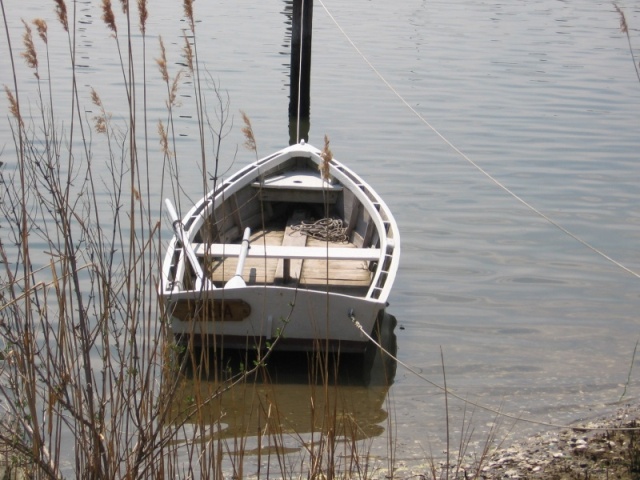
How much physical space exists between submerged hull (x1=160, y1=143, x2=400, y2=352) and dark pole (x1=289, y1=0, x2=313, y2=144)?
5.35 meters

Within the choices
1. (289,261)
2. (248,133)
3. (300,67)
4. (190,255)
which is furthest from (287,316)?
(300,67)

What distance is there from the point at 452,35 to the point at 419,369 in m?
22.1

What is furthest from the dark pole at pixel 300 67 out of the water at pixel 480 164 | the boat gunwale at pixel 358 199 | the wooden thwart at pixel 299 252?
the wooden thwart at pixel 299 252

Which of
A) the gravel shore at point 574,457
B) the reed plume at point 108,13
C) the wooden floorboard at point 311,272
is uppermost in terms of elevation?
the reed plume at point 108,13

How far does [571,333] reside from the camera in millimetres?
8414

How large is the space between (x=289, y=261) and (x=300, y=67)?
356 inches

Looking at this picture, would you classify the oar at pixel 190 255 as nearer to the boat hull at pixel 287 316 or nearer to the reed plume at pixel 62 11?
the boat hull at pixel 287 316

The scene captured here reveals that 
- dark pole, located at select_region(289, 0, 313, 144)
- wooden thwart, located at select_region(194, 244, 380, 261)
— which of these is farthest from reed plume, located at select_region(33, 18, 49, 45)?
dark pole, located at select_region(289, 0, 313, 144)

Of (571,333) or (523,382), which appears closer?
(523,382)

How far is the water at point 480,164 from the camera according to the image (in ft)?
24.9

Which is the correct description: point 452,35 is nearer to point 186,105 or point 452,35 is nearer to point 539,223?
point 186,105

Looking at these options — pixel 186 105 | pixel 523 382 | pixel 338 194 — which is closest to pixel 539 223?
pixel 338 194

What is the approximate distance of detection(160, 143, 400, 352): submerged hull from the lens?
6172 mm

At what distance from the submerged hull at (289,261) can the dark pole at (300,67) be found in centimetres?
535
